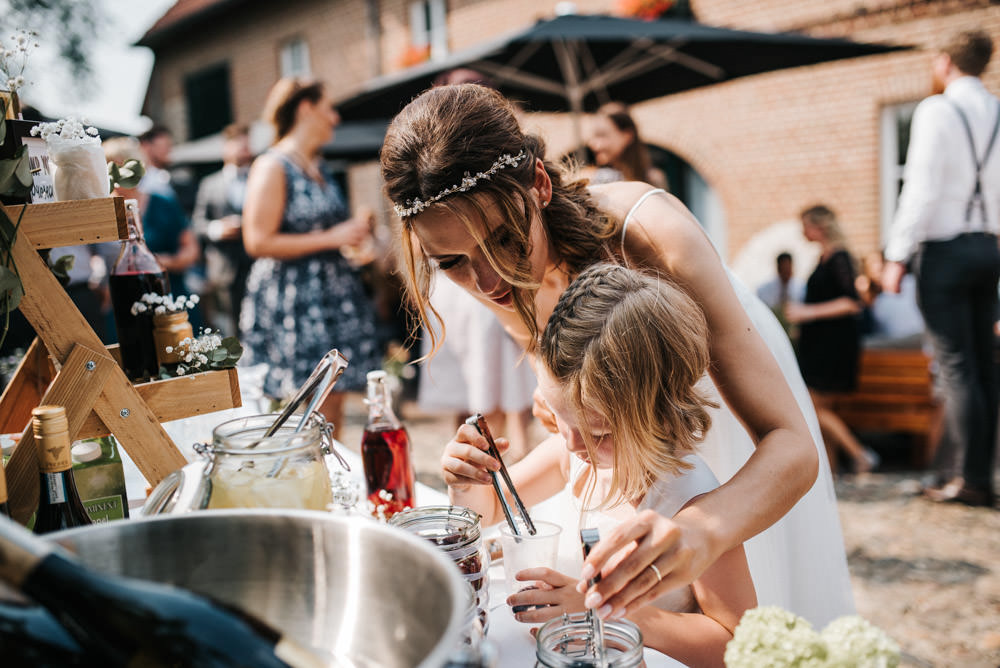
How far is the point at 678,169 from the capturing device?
9.95 m

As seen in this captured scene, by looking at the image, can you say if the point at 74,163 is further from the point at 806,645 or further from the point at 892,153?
the point at 892,153

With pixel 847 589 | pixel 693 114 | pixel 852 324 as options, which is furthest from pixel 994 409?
pixel 693 114

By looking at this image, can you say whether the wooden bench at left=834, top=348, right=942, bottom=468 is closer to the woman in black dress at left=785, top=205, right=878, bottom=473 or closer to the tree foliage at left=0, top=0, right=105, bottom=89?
the woman in black dress at left=785, top=205, right=878, bottom=473

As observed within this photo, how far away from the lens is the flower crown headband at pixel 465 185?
4.87ft

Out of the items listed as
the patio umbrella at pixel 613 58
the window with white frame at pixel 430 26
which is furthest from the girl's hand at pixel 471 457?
the window with white frame at pixel 430 26

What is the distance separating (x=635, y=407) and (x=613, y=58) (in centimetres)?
523

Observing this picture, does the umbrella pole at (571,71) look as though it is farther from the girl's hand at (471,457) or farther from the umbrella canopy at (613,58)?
the girl's hand at (471,457)

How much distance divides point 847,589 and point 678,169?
8575 millimetres

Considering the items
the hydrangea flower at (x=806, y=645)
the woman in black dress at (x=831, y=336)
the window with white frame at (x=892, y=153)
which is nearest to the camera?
the hydrangea flower at (x=806, y=645)

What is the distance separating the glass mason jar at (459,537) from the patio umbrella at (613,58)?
4.19m

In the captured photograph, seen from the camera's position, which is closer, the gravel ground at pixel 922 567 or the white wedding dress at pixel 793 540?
the white wedding dress at pixel 793 540

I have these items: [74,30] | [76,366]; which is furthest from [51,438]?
[74,30]

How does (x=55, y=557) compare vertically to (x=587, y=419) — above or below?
above

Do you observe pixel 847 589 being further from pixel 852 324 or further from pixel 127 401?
pixel 852 324
